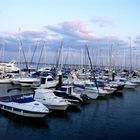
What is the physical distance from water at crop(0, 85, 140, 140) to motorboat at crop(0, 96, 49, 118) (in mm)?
607

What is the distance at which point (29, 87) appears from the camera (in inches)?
1923

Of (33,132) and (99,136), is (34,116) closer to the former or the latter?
(33,132)

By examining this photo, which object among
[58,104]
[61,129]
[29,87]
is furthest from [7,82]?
[61,129]

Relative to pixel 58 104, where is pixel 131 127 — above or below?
below

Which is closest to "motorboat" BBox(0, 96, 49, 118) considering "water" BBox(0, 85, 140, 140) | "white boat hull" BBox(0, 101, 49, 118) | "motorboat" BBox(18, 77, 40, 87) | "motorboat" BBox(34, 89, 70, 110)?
"white boat hull" BBox(0, 101, 49, 118)

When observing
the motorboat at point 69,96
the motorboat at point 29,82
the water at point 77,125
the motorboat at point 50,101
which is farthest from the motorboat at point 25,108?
the motorboat at point 29,82

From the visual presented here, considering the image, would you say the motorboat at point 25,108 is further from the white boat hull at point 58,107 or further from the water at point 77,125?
the white boat hull at point 58,107

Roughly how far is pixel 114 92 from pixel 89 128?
79.7ft

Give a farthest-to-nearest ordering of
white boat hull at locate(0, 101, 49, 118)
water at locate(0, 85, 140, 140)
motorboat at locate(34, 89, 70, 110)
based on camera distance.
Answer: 1. motorboat at locate(34, 89, 70, 110)
2. white boat hull at locate(0, 101, 49, 118)
3. water at locate(0, 85, 140, 140)

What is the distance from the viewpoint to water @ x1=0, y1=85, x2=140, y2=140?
20859 millimetres

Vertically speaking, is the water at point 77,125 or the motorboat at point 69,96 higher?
the motorboat at point 69,96

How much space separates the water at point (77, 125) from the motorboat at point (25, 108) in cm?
61

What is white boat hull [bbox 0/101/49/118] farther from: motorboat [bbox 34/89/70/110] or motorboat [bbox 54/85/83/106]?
motorboat [bbox 54/85/83/106]

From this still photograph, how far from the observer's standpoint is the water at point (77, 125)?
20.9 metres
